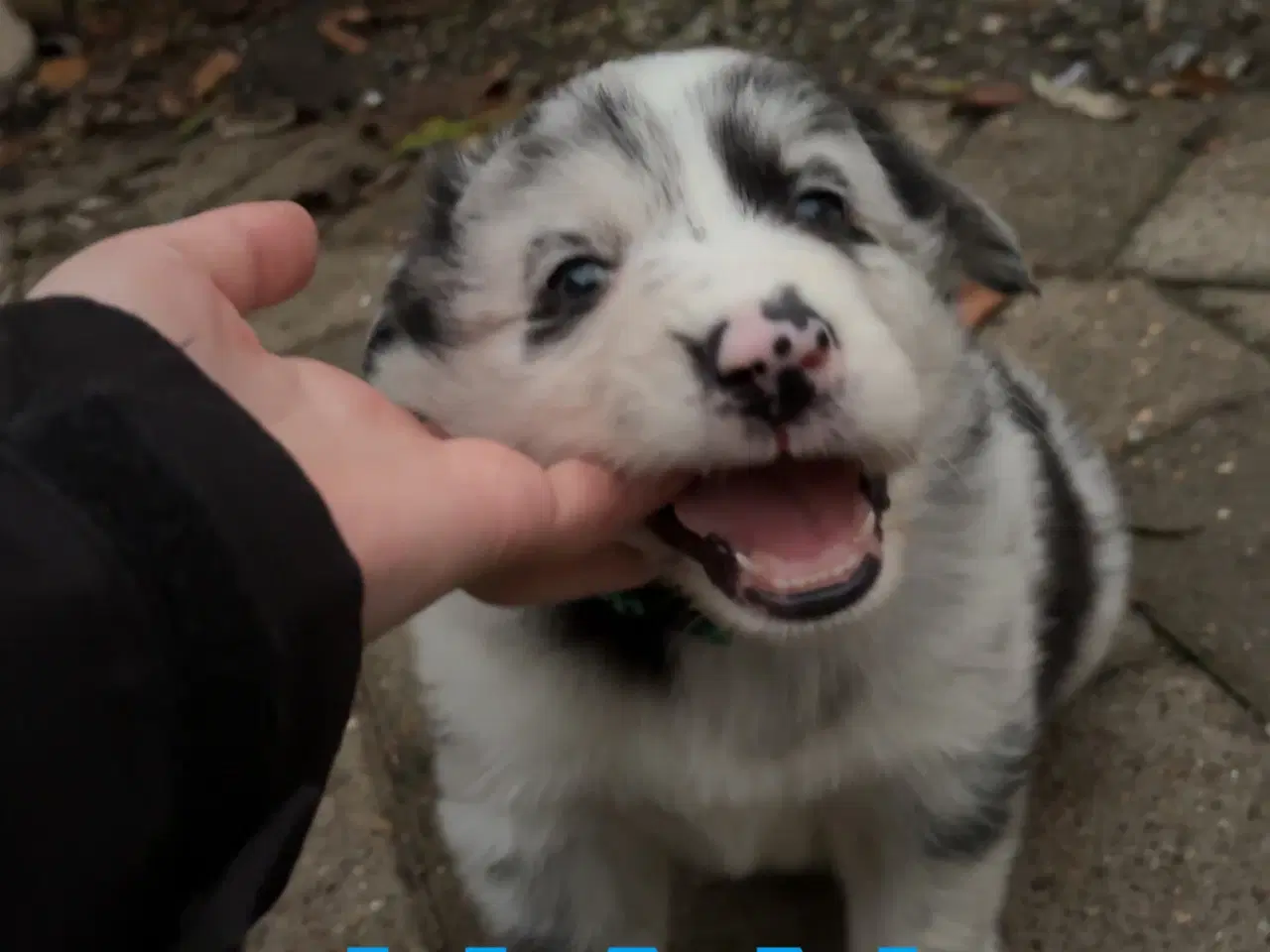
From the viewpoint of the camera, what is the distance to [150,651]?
3.25ft

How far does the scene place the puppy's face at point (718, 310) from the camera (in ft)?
4.40

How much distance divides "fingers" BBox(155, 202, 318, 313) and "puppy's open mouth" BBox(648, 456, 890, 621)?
47cm

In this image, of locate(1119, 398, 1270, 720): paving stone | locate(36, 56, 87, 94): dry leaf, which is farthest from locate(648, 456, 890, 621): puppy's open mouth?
locate(36, 56, 87, 94): dry leaf

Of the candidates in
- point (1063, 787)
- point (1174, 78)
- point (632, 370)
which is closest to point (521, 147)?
point (632, 370)

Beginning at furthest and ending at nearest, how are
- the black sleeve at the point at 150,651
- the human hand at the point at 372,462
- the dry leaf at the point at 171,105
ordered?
the dry leaf at the point at 171,105
the human hand at the point at 372,462
the black sleeve at the point at 150,651

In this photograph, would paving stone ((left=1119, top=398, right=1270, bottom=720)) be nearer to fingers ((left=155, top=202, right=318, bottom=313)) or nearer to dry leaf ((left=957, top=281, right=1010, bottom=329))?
dry leaf ((left=957, top=281, right=1010, bottom=329))

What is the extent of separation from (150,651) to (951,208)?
1232 millimetres

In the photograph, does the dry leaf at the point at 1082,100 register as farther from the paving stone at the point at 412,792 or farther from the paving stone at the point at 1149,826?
the paving stone at the point at 412,792

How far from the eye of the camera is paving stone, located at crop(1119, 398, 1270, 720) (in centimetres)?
244

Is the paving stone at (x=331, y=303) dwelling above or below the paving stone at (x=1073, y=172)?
above

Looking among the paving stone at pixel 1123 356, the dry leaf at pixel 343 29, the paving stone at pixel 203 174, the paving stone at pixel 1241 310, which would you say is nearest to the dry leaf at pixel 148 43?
the dry leaf at pixel 343 29

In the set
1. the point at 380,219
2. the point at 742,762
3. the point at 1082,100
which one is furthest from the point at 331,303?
the point at 742,762

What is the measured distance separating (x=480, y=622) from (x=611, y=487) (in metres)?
0.38

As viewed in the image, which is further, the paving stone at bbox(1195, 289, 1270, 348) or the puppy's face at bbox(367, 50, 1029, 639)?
the paving stone at bbox(1195, 289, 1270, 348)
